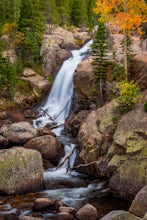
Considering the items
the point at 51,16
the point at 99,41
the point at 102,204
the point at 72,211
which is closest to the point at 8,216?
the point at 72,211

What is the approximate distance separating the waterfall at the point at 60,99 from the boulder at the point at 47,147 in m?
9.15

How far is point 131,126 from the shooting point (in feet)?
80.2

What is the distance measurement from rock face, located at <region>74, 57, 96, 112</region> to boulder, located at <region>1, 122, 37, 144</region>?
6575 mm

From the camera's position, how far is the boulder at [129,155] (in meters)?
20.9

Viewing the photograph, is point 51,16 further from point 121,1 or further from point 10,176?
point 10,176

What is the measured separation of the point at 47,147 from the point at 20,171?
6196mm

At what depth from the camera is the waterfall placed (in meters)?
39.2

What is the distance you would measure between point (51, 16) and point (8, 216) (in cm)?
5486

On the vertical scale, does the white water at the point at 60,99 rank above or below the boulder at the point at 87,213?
above

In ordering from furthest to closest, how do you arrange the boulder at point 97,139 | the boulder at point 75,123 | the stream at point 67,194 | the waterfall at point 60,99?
the waterfall at point 60,99 < the boulder at point 75,123 < the boulder at point 97,139 < the stream at point 67,194

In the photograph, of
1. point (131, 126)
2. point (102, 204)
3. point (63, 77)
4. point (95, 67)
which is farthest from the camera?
point (63, 77)

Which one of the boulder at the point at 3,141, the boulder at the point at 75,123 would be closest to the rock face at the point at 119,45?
the boulder at the point at 75,123

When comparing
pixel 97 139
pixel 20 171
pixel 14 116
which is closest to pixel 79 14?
pixel 14 116

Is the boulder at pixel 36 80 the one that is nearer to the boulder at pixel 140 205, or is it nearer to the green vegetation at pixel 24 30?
the green vegetation at pixel 24 30
